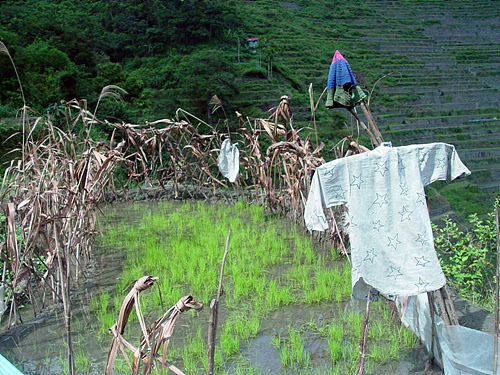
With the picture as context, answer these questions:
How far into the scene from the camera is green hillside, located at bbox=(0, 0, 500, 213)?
51.5ft

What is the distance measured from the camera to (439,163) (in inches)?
79.8

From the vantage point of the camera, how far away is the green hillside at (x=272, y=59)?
51.5 feet

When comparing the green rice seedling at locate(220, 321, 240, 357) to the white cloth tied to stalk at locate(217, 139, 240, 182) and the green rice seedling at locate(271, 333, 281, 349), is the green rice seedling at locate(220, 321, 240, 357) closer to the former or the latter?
the green rice seedling at locate(271, 333, 281, 349)

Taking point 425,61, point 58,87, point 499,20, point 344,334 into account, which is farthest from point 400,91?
point 344,334

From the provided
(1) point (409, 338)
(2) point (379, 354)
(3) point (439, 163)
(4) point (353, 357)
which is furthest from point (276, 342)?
(3) point (439, 163)

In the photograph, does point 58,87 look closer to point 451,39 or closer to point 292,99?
point 292,99

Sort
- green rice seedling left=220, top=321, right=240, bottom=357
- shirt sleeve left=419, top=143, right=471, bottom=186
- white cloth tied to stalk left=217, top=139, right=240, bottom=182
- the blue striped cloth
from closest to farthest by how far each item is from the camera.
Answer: shirt sleeve left=419, top=143, right=471, bottom=186 → the blue striped cloth → green rice seedling left=220, top=321, right=240, bottom=357 → white cloth tied to stalk left=217, top=139, right=240, bottom=182

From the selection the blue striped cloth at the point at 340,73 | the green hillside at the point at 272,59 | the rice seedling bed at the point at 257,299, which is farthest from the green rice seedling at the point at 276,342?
the green hillside at the point at 272,59

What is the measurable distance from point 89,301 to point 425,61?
83.5ft

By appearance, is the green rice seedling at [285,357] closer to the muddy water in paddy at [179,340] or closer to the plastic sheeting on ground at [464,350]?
the muddy water in paddy at [179,340]

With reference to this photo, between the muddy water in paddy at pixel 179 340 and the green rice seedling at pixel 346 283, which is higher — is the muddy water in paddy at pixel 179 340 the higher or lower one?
the higher one

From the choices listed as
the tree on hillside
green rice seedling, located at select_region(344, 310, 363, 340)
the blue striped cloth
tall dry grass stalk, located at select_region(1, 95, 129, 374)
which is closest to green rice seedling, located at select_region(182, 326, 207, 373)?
tall dry grass stalk, located at select_region(1, 95, 129, 374)

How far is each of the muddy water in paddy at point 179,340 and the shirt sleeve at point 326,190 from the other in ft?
2.38

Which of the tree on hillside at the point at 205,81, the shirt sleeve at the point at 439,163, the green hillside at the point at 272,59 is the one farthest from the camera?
the tree on hillside at the point at 205,81
